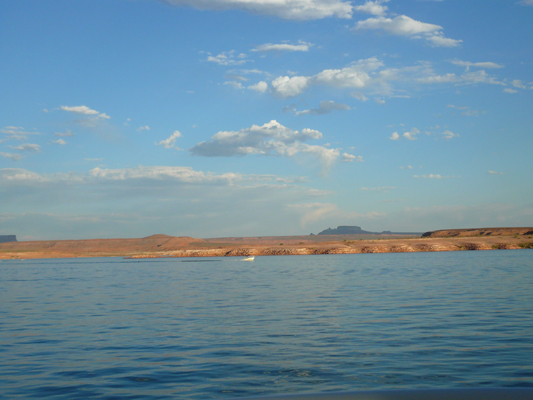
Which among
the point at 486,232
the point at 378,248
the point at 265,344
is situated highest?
the point at 486,232

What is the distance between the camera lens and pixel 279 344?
16.8 metres

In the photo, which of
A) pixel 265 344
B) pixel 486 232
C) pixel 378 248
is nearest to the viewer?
pixel 265 344

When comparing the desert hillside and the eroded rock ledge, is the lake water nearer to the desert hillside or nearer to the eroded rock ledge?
the eroded rock ledge

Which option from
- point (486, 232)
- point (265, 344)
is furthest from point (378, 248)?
point (265, 344)

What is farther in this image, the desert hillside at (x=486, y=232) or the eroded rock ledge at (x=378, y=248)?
the desert hillside at (x=486, y=232)

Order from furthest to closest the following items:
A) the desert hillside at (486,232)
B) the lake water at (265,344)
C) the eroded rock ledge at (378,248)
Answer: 1. the desert hillside at (486,232)
2. the eroded rock ledge at (378,248)
3. the lake water at (265,344)

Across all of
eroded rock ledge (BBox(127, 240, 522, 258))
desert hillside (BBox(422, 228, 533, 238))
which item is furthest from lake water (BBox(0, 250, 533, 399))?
desert hillside (BBox(422, 228, 533, 238))

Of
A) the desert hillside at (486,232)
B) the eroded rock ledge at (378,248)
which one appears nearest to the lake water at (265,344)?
the eroded rock ledge at (378,248)

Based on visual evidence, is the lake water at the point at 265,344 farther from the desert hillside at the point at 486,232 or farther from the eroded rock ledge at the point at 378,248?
the desert hillside at the point at 486,232

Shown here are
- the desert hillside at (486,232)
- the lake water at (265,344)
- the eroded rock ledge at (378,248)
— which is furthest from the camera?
the desert hillside at (486,232)

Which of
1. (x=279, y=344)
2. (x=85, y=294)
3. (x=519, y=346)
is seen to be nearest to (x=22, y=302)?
(x=85, y=294)

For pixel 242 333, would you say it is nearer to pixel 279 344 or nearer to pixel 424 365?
pixel 279 344

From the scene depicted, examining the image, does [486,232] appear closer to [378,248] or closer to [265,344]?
[378,248]

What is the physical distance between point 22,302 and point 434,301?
29.5m
